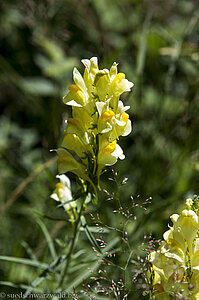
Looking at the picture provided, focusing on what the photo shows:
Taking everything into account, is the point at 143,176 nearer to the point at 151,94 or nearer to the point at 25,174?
the point at 25,174

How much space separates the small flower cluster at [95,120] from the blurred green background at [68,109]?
31 centimetres

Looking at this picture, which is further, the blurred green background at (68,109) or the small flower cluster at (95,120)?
the blurred green background at (68,109)

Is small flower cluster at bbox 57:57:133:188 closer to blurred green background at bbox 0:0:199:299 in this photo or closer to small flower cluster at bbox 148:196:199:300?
small flower cluster at bbox 148:196:199:300

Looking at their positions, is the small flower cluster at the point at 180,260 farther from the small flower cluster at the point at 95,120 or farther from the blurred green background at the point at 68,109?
the blurred green background at the point at 68,109

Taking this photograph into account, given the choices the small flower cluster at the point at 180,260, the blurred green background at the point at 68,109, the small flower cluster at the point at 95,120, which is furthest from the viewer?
the blurred green background at the point at 68,109

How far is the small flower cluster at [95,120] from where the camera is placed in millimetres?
683

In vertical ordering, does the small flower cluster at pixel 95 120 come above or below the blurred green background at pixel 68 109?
below

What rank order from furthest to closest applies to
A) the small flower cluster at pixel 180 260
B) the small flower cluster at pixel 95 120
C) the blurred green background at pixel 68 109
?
the blurred green background at pixel 68 109 → the small flower cluster at pixel 95 120 → the small flower cluster at pixel 180 260

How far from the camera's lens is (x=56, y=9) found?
1.93 metres

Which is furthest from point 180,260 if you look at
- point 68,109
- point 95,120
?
point 68,109

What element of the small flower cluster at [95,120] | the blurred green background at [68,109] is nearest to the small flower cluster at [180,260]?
the small flower cluster at [95,120]

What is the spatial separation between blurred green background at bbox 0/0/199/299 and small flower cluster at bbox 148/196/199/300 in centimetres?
39

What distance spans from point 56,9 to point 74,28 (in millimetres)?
190

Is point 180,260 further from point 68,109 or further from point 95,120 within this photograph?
point 68,109
